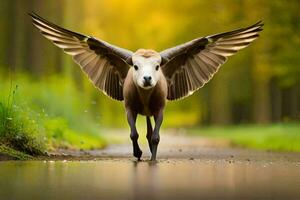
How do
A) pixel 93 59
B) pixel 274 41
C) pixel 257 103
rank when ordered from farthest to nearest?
pixel 257 103
pixel 274 41
pixel 93 59

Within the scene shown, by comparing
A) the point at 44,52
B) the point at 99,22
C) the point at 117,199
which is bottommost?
the point at 117,199

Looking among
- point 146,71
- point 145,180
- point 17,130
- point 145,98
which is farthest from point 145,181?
point 145,98

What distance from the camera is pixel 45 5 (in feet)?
88.3

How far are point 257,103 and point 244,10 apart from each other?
648cm

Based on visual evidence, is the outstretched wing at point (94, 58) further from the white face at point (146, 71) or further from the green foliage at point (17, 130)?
the green foliage at point (17, 130)

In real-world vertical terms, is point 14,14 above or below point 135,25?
below

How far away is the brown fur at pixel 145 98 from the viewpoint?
50.6 ft

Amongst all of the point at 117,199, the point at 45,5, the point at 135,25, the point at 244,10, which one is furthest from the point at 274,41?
the point at 117,199

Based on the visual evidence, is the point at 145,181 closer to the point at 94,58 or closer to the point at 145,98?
the point at 145,98

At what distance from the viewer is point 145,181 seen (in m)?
10.4

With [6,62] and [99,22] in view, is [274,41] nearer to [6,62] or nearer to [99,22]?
[99,22]

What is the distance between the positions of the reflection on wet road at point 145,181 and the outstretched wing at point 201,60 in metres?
3.62

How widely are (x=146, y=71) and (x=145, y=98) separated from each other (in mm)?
905

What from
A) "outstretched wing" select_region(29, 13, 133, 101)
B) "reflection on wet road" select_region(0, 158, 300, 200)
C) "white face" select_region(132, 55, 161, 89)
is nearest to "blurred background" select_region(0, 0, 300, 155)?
"outstretched wing" select_region(29, 13, 133, 101)
